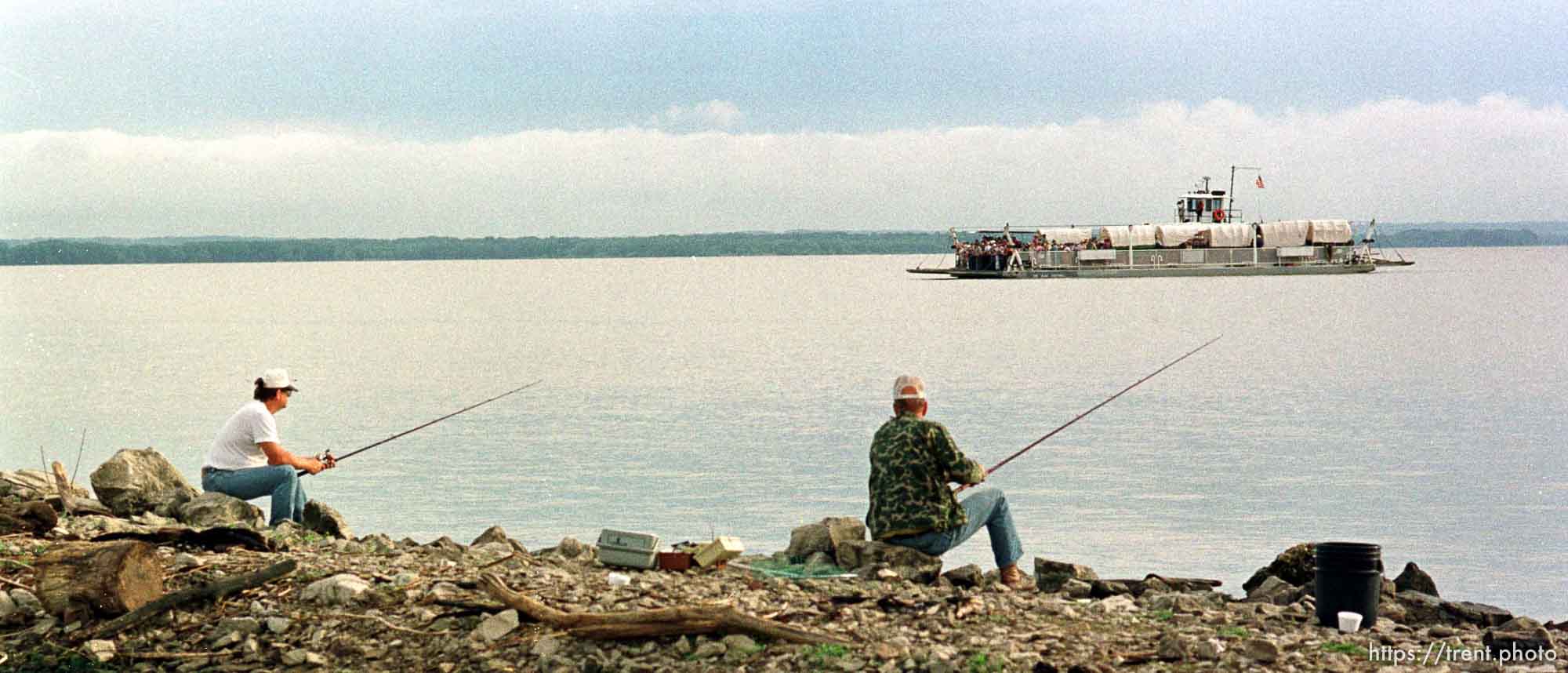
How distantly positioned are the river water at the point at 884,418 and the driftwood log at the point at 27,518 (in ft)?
13.7

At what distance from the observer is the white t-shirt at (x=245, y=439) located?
1130 cm

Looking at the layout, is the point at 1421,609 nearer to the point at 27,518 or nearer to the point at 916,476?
the point at 916,476

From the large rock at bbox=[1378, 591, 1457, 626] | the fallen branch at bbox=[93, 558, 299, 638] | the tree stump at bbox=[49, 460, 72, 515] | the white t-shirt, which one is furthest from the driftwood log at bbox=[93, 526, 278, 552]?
the large rock at bbox=[1378, 591, 1457, 626]

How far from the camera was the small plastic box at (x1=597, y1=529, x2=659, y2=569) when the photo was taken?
9.09 m

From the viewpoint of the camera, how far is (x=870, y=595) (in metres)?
8.25

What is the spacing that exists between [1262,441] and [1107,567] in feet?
34.2

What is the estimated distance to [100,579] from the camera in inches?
312

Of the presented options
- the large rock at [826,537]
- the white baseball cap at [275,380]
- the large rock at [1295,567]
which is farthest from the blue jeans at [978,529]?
the white baseball cap at [275,380]

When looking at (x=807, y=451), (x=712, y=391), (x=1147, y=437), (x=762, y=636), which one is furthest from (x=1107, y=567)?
(x=712, y=391)

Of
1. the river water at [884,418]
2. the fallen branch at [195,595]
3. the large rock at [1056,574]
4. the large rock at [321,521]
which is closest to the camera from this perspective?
the fallen branch at [195,595]

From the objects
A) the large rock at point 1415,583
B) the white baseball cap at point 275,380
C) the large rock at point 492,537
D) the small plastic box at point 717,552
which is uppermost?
the white baseball cap at point 275,380

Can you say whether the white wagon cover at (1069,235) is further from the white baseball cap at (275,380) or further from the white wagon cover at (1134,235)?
the white baseball cap at (275,380)

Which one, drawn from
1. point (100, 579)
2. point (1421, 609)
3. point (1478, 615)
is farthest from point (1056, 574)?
point (100, 579)

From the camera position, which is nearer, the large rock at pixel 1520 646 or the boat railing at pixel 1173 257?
the large rock at pixel 1520 646
